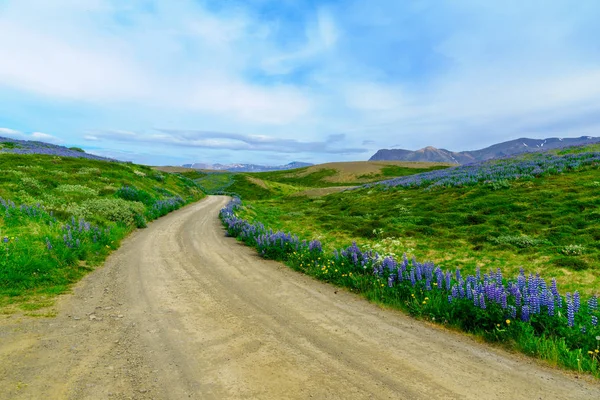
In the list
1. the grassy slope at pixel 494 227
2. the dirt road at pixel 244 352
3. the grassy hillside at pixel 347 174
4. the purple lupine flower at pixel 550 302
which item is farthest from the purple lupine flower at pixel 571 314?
the grassy hillside at pixel 347 174

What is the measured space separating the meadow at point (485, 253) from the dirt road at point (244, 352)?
2.35 ft

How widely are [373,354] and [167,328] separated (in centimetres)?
476

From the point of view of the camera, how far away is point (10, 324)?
7.48m

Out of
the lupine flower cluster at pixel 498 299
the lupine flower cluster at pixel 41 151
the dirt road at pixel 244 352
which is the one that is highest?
the lupine flower cluster at pixel 41 151

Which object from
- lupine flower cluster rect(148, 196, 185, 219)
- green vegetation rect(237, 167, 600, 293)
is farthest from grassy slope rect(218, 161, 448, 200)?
green vegetation rect(237, 167, 600, 293)

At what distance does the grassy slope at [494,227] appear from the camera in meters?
11.9

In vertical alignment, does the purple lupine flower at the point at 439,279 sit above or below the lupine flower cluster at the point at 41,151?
below

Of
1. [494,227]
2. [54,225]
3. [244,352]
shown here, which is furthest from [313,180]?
[244,352]

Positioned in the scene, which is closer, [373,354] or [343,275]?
[373,354]

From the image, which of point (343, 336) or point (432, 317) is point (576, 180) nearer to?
point (432, 317)

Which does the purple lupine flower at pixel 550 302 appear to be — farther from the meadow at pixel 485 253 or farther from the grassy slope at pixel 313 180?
the grassy slope at pixel 313 180

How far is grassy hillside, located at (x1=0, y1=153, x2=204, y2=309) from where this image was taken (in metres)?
10.0

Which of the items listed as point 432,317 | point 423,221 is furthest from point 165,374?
point 423,221

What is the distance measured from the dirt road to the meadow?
0.72 metres
